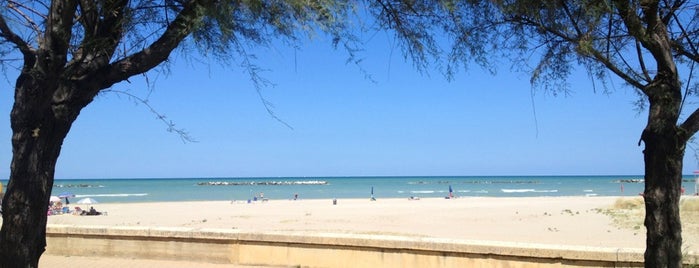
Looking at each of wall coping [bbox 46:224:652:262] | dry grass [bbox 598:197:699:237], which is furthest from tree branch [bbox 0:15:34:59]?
dry grass [bbox 598:197:699:237]

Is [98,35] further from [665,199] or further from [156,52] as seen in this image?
[665,199]

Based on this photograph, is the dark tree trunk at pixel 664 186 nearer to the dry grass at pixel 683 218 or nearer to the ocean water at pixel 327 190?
the dry grass at pixel 683 218

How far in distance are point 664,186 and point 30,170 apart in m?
4.28

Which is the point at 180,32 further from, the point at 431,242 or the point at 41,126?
the point at 431,242

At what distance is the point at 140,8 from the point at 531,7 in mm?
3252

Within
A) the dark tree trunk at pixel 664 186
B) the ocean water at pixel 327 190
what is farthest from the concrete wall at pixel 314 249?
the ocean water at pixel 327 190

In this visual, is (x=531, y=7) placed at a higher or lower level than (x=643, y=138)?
higher

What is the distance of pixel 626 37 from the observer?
502 cm

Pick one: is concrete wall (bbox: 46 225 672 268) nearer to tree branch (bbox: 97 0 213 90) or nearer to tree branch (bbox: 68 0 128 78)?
tree branch (bbox: 97 0 213 90)

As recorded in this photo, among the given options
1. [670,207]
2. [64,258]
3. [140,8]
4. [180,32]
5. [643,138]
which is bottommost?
[64,258]

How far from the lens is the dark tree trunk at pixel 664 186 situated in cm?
421

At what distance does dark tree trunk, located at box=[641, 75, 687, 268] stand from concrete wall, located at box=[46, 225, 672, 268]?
4.41 feet

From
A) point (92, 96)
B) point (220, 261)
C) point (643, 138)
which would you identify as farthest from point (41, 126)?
point (643, 138)

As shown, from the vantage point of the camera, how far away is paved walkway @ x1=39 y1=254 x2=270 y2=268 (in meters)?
7.19
